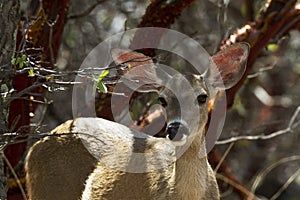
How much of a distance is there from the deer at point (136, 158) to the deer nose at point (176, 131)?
0.05ft

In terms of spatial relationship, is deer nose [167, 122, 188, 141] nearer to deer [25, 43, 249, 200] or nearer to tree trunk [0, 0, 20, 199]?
deer [25, 43, 249, 200]

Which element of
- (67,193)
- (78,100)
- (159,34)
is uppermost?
(159,34)

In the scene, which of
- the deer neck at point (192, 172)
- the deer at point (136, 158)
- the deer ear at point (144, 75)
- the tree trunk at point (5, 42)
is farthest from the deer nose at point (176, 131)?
the tree trunk at point (5, 42)

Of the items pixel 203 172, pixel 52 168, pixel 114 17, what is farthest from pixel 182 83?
pixel 114 17

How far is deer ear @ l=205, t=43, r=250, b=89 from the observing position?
4.98 m

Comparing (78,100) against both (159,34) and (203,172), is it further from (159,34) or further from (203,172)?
(203,172)

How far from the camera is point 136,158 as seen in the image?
16.7 feet

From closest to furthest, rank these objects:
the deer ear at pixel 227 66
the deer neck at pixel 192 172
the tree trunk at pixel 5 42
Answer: the tree trunk at pixel 5 42, the deer neck at pixel 192 172, the deer ear at pixel 227 66

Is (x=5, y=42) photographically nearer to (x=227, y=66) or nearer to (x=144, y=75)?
(x=144, y=75)

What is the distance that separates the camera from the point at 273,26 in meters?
6.32

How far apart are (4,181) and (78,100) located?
1.51 metres

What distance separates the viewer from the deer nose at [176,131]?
457 centimetres

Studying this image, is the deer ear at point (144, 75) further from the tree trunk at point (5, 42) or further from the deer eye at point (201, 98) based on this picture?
the tree trunk at point (5, 42)

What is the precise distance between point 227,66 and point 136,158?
763 mm
